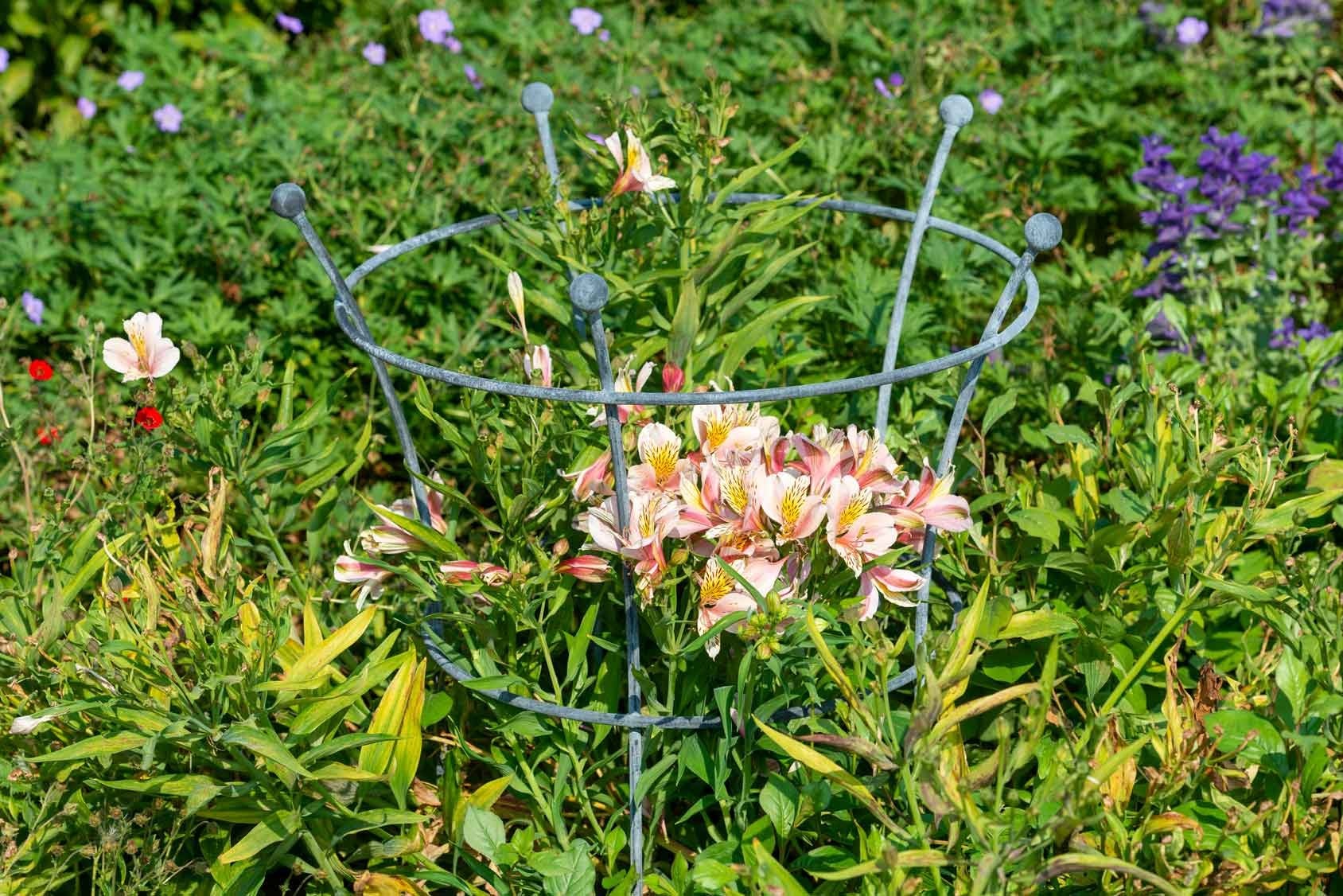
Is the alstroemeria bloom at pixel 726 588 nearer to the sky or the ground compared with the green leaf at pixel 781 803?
nearer to the sky

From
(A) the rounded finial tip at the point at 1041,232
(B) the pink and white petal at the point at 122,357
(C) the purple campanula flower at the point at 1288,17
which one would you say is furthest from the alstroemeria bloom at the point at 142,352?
(C) the purple campanula flower at the point at 1288,17

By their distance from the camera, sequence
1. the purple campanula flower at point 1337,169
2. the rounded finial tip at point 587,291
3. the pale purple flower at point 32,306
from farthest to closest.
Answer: the purple campanula flower at point 1337,169 < the pale purple flower at point 32,306 < the rounded finial tip at point 587,291

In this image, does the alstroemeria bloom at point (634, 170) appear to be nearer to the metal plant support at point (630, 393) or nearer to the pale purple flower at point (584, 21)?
the metal plant support at point (630, 393)

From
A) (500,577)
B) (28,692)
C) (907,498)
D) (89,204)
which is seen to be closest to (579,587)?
(500,577)

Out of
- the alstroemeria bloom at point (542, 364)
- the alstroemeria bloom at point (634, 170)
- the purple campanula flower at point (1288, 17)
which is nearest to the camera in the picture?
the alstroemeria bloom at point (542, 364)

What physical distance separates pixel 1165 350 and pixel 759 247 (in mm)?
1353

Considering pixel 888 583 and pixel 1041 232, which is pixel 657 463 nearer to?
pixel 888 583

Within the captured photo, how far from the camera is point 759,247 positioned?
208 centimetres

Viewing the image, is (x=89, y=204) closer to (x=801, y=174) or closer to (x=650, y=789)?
(x=801, y=174)

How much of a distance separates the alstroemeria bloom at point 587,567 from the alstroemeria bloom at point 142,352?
639mm

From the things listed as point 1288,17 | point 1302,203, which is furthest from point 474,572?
point 1288,17

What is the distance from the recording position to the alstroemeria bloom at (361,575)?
6.01 ft

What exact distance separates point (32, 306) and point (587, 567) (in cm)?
183

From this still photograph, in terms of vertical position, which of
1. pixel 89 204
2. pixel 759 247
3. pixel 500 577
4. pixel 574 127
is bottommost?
pixel 89 204
